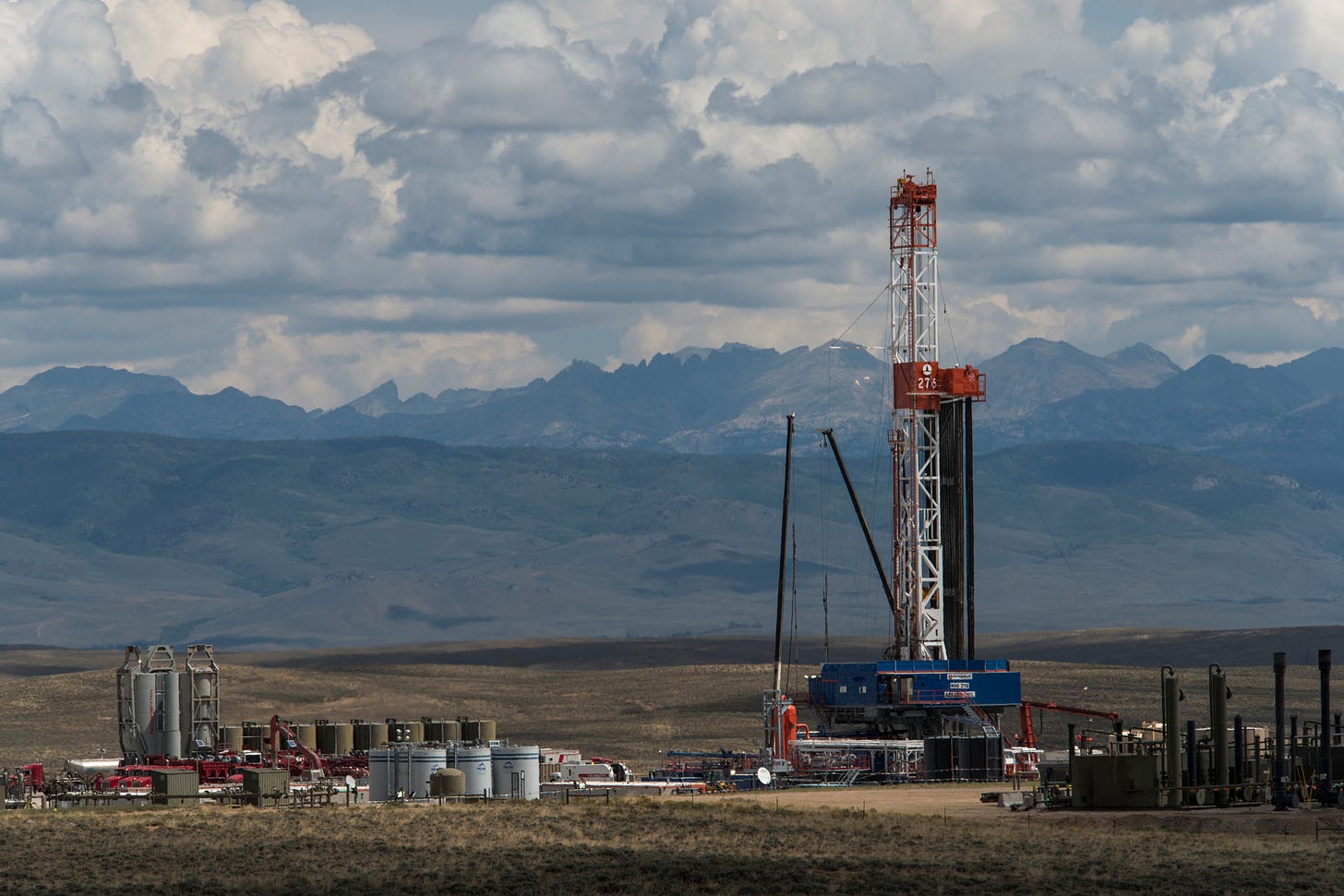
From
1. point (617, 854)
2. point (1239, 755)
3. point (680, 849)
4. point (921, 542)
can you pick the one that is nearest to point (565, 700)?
point (921, 542)

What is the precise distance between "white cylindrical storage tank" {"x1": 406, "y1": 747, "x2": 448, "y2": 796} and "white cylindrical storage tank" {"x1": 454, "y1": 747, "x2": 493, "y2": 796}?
1.44ft

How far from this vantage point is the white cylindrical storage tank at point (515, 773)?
4666 centimetres

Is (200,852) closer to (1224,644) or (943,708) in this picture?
(943,708)

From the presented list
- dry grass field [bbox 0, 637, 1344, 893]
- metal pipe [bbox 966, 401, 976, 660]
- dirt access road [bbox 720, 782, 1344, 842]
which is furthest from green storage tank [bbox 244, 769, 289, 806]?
metal pipe [bbox 966, 401, 976, 660]

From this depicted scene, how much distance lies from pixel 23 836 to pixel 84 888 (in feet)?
20.7

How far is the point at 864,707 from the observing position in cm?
5553

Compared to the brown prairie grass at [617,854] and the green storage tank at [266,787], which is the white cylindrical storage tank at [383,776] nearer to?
the green storage tank at [266,787]

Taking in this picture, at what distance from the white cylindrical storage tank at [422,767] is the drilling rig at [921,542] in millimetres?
13179

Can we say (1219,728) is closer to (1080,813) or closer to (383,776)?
(1080,813)

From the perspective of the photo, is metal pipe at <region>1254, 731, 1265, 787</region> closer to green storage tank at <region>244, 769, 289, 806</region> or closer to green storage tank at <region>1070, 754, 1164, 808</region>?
green storage tank at <region>1070, 754, 1164, 808</region>

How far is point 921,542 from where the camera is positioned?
58.0 metres

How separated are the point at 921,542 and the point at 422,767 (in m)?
17.1

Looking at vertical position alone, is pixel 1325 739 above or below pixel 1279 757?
above

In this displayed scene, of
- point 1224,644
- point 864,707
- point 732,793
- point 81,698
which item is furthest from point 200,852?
point 1224,644
